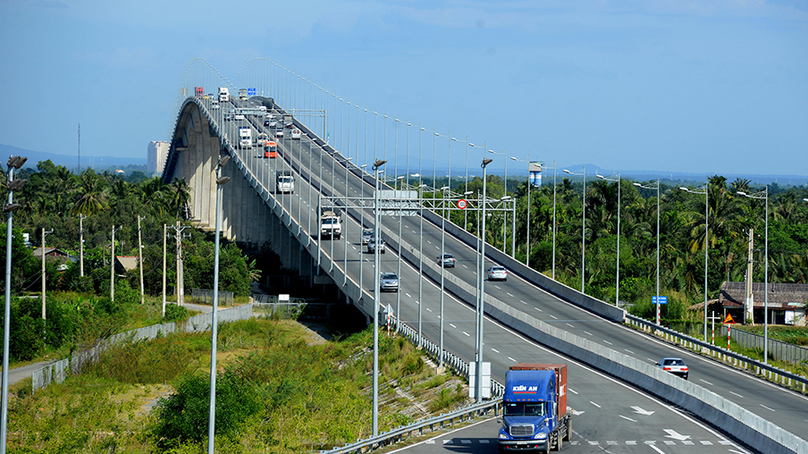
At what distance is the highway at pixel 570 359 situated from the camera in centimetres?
2902

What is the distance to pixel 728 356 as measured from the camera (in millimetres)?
49781

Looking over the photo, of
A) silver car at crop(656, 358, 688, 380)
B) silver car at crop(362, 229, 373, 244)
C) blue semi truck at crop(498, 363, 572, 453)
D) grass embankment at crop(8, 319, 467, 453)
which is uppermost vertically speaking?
silver car at crop(362, 229, 373, 244)

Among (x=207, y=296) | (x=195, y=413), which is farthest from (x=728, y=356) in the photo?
(x=207, y=296)

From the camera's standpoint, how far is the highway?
29.0 meters

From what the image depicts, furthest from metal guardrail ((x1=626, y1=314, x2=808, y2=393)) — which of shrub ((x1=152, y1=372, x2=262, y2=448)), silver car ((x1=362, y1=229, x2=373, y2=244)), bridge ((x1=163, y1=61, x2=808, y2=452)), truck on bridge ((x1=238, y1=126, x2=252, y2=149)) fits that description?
truck on bridge ((x1=238, y1=126, x2=252, y2=149))

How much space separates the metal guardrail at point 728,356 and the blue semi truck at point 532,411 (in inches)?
786

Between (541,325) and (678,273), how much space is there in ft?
115

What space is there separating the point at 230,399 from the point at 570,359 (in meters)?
22.0

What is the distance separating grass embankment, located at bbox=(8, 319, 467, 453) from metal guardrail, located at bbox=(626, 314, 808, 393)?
15716 mm

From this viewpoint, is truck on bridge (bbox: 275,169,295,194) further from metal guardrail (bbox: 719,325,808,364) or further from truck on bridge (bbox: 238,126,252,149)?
metal guardrail (bbox: 719,325,808,364)

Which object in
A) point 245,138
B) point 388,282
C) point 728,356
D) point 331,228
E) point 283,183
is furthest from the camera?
point 245,138

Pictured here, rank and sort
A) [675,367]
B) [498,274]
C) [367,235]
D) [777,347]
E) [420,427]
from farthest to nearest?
[367,235] < [498,274] < [777,347] < [675,367] < [420,427]

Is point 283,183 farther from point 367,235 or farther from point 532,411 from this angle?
point 532,411

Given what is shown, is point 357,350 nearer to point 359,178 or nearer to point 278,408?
point 278,408
